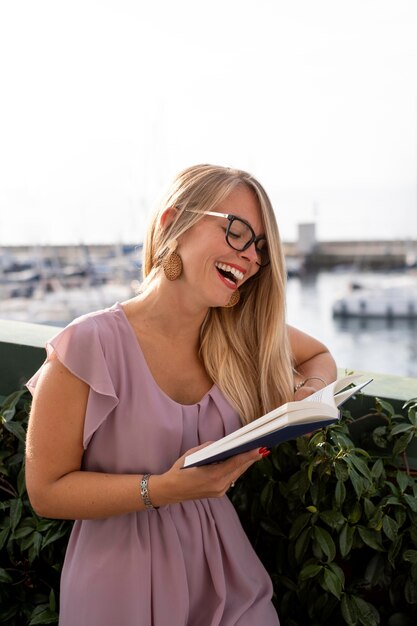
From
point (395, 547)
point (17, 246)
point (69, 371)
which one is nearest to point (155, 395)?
point (69, 371)

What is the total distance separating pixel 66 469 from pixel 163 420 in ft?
0.55

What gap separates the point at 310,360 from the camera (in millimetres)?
1423

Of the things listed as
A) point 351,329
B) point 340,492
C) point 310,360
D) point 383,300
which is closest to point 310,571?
point 340,492

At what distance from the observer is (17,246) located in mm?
33125

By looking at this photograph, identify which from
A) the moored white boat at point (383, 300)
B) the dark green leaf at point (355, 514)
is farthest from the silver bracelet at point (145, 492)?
the moored white boat at point (383, 300)

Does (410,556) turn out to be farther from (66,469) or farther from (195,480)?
(66,469)

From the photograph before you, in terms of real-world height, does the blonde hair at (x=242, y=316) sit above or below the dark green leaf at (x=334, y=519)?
above

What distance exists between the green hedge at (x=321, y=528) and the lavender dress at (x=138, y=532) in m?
0.19

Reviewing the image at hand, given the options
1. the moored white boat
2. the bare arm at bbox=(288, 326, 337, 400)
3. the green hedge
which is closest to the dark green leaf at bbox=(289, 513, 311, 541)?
the green hedge

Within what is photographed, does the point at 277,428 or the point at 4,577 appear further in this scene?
the point at 4,577

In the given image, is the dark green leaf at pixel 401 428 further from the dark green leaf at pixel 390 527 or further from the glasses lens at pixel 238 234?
the glasses lens at pixel 238 234

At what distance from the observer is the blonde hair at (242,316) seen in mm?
1190

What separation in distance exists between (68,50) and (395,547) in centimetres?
3682

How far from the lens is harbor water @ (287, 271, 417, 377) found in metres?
26.6
